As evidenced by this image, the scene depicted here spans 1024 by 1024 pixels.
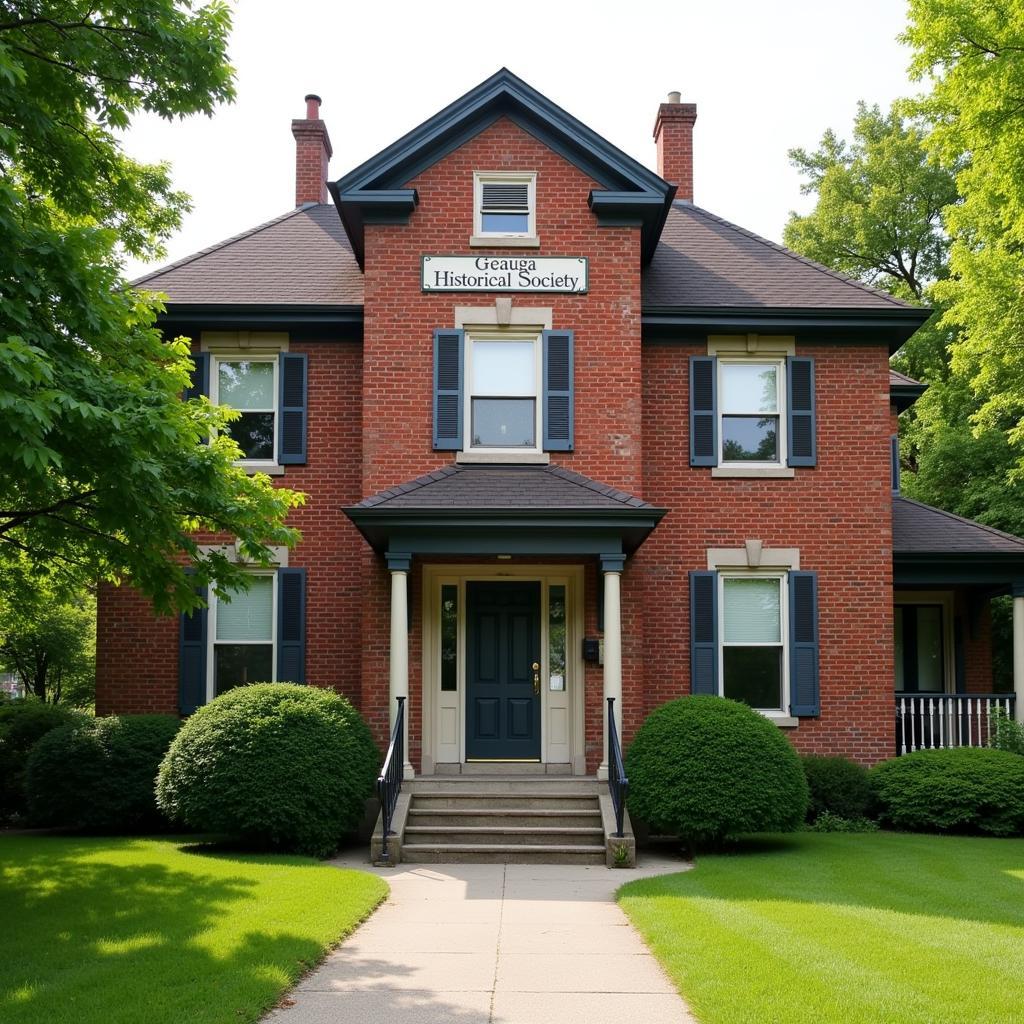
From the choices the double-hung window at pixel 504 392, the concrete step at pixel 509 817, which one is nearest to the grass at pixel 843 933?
the concrete step at pixel 509 817

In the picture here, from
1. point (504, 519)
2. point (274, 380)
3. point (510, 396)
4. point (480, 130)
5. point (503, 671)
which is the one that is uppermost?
point (480, 130)

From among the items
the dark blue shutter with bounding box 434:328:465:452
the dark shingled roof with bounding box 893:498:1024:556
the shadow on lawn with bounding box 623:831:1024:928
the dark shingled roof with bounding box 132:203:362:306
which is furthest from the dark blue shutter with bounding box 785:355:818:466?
the dark shingled roof with bounding box 132:203:362:306

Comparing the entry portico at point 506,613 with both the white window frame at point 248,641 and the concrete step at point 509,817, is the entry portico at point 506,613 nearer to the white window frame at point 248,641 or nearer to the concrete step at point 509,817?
the concrete step at point 509,817

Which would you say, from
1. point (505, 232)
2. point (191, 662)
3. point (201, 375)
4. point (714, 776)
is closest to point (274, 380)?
point (201, 375)

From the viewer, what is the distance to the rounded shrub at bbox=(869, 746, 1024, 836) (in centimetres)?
1443

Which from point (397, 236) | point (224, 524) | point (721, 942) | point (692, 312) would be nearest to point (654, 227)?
point (692, 312)

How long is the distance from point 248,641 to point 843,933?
31.1ft

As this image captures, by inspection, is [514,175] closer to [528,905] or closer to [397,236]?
[397,236]

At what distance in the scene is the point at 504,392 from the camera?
609 inches

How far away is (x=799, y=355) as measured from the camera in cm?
1630

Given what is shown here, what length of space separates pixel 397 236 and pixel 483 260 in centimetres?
118

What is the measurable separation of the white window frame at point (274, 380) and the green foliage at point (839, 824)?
841cm

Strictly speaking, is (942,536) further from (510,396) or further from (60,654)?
(60,654)

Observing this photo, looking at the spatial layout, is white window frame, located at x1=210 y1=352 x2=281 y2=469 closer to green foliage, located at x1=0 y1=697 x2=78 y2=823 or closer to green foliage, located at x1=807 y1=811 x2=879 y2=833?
green foliage, located at x1=0 y1=697 x2=78 y2=823
